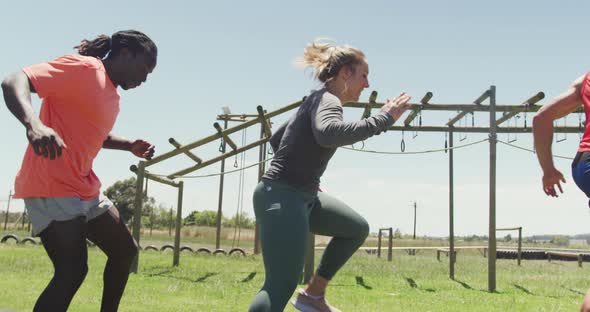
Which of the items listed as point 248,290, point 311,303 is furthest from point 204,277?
point 311,303

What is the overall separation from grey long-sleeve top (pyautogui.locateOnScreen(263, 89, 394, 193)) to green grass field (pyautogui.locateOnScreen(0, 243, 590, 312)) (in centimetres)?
244

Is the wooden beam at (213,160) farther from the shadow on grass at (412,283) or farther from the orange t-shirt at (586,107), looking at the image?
the orange t-shirt at (586,107)

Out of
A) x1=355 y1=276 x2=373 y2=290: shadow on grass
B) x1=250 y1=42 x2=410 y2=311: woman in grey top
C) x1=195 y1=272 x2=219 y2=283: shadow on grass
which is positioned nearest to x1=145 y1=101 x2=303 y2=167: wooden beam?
x1=195 y1=272 x2=219 y2=283: shadow on grass

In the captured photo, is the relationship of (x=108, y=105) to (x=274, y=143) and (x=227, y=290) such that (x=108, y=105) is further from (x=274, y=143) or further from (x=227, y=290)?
(x=227, y=290)

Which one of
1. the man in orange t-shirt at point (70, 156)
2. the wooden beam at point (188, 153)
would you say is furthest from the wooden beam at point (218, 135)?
the man in orange t-shirt at point (70, 156)

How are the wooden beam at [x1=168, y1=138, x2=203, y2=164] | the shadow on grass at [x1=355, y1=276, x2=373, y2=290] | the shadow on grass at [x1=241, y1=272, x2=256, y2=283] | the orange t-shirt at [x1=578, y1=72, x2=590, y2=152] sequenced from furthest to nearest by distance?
the wooden beam at [x1=168, y1=138, x2=203, y2=164] → the shadow on grass at [x1=241, y1=272, x2=256, y2=283] → the shadow on grass at [x1=355, y1=276, x2=373, y2=290] → the orange t-shirt at [x1=578, y1=72, x2=590, y2=152]

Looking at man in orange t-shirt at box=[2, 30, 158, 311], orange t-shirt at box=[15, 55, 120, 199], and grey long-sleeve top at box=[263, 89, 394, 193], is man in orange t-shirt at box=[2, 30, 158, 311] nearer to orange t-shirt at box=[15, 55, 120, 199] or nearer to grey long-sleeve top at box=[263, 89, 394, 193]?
orange t-shirt at box=[15, 55, 120, 199]

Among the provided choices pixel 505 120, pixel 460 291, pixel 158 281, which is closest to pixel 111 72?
pixel 158 281

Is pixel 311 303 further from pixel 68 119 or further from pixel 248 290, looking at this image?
pixel 248 290

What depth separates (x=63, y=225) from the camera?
2.36m

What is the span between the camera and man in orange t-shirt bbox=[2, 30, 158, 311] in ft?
7.50

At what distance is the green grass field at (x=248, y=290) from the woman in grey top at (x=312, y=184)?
1896mm

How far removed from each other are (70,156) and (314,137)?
1114 mm

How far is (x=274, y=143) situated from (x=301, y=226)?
0.62m
